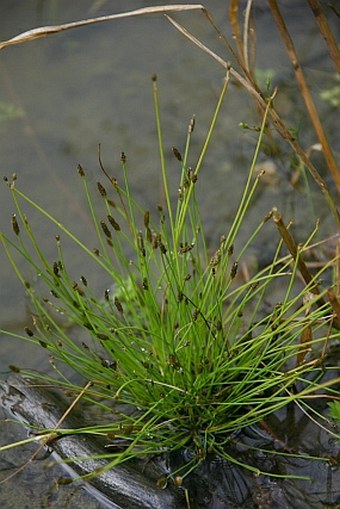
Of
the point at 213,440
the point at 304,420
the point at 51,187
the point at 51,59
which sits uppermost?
the point at 51,59

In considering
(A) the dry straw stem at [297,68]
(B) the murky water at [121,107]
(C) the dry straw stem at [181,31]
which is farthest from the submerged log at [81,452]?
(A) the dry straw stem at [297,68]

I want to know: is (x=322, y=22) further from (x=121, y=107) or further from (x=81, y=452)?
(x=121, y=107)

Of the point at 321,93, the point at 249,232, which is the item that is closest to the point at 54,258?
the point at 249,232

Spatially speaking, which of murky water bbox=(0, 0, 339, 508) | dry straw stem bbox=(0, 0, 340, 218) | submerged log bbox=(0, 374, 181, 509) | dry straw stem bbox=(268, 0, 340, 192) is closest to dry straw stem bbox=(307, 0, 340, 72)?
A: dry straw stem bbox=(268, 0, 340, 192)

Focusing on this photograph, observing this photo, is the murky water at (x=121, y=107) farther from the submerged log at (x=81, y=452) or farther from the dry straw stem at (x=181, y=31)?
the dry straw stem at (x=181, y=31)

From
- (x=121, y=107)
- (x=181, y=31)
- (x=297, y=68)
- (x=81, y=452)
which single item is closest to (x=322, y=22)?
(x=297, y=68)

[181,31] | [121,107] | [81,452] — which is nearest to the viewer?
[181,31]

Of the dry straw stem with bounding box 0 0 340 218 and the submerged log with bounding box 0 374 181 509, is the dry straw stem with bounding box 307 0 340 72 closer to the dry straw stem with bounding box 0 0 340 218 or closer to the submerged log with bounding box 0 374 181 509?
the dry straw stem with bounding box 0 0 340 218

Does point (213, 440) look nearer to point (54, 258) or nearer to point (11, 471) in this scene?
point (11, 471)

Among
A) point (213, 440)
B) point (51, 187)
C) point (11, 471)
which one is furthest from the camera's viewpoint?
point (51, 187)
